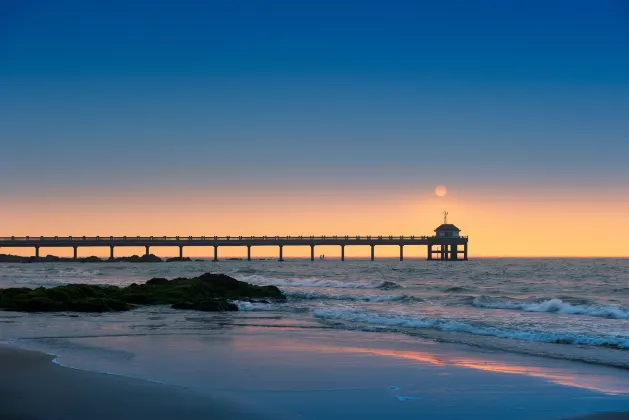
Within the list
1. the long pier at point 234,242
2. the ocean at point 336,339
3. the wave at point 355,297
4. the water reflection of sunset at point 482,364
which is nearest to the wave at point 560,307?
the ocean at point 336,339

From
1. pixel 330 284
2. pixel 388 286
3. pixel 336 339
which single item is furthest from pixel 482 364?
pixel 330 284

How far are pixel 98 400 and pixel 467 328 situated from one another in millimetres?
11011

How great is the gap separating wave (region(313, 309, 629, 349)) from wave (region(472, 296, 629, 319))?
239 inches

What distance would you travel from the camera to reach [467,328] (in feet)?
54.9

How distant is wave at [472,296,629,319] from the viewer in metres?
21.4

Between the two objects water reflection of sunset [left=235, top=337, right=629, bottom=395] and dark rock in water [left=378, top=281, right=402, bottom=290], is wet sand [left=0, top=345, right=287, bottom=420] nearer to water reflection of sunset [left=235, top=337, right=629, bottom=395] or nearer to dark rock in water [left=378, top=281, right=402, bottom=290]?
water reflection of sunset [left=235, top=337, right=629, bottom=395]

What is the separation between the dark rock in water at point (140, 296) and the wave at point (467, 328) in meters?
4.63

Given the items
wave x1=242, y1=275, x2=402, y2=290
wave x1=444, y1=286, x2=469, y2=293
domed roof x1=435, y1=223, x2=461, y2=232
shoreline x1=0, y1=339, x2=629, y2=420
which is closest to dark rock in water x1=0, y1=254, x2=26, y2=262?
domed roof x1=435, y1=223, x2=461, y2=232

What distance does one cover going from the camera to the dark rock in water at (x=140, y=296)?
70.0ft

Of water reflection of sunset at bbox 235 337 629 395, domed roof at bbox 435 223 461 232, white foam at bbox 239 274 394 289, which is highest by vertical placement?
domed roof at bbox 435 223 461 232

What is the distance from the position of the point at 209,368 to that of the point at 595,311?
16062 mm

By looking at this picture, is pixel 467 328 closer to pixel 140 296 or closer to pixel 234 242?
pixel 140 296

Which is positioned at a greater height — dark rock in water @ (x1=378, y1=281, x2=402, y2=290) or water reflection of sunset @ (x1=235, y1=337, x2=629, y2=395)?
water reflection of sunset @ (x1=235, y1=337, x2=629, y2=395)

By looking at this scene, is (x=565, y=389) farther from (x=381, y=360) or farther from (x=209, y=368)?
(x=209, y=368)
